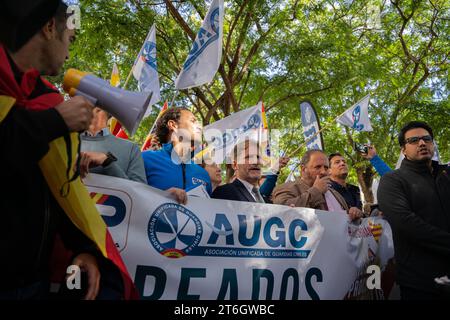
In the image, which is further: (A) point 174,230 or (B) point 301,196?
(B) point 301,196

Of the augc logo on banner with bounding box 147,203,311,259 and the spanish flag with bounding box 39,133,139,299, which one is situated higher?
the spanish flag with bounding box 39,133,139,299

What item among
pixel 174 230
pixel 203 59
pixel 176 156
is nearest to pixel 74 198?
pixel 174 230

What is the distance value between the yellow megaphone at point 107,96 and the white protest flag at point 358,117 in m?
7.02

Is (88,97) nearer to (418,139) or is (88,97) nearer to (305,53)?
(418,139)

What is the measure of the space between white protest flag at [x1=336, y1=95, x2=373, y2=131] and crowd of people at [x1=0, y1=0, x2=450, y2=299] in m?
2.76

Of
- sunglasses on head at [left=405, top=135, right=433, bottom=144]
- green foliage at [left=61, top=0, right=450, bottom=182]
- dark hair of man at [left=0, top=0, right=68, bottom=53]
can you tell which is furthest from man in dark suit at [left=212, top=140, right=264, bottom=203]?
green foliage at [left=61, top=0, right=450, bottom=182]

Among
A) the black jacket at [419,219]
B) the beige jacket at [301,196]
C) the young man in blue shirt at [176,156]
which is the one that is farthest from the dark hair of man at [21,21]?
the beige jacket at [301,196]

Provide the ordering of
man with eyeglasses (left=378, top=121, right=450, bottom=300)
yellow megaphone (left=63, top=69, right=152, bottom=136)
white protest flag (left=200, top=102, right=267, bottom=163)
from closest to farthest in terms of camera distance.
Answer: yellow megaphone (left=63, top=69, right=152, bottom=136) < man with eyeglasses (left=378, top=121, right=450, bottom=300) < white protest flag (left=200, top=102, right=267, bottom=163)

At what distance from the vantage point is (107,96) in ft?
5.40

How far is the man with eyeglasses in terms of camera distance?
10.4 feet

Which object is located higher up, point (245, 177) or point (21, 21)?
point (21, 21)

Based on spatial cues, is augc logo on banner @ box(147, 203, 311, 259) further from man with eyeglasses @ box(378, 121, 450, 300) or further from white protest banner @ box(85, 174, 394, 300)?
man with eyeglasses @ box(378, 121, 450, 300)

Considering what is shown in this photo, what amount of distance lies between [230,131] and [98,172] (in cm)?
349

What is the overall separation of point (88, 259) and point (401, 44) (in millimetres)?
15359
